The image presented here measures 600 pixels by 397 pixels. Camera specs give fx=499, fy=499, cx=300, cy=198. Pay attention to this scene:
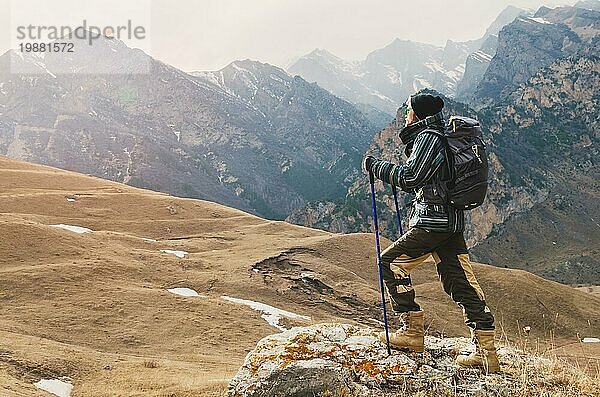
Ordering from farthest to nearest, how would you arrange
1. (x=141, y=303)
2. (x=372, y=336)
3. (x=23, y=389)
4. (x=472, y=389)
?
(x=141, y=303) → (x=23, y=389) → (x=372, y=336) → (x=472, y=389)

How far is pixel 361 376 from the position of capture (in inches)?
299

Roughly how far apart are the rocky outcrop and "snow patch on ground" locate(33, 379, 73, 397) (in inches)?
354

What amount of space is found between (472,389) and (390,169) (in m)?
3.43

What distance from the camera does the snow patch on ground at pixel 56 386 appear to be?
14359 mm

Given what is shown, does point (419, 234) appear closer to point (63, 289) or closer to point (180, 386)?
point (180, 386)

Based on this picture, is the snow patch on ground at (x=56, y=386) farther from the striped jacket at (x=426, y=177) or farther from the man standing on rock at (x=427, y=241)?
Answer: the striped jacket at (x=426, y=177)

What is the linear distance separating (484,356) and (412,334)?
113cm

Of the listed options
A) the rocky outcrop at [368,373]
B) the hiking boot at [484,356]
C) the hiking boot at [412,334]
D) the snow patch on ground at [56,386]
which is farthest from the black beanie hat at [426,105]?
the snow patch on ground at [56,386]

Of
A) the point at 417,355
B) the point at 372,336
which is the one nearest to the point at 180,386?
the point at 372,336

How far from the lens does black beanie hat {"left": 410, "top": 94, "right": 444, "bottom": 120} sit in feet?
25.8

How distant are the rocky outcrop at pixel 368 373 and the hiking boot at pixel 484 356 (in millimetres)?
144

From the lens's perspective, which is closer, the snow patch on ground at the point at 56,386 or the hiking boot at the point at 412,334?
the hiking boot at the point at 412,334

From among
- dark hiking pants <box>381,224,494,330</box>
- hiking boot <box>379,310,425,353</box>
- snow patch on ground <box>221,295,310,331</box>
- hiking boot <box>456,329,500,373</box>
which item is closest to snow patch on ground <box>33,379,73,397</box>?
hiking boot <box>379,310,425,353</box>

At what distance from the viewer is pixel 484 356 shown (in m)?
7.68
